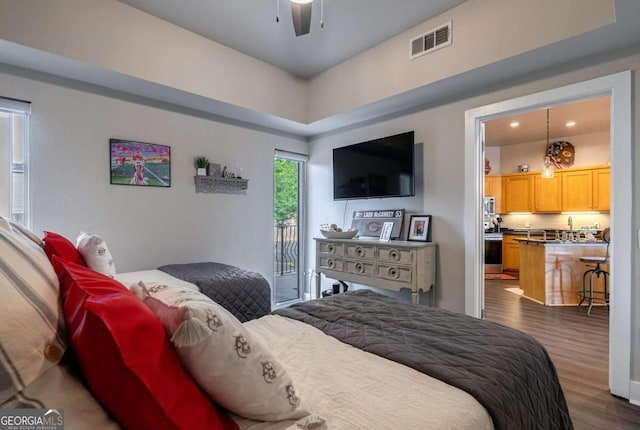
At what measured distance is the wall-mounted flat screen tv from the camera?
3324 mm

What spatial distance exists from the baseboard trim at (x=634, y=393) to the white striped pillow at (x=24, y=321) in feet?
10.5

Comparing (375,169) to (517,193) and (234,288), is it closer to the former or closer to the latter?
(234,288)

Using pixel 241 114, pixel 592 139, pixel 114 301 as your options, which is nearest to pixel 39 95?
pixel 241 114

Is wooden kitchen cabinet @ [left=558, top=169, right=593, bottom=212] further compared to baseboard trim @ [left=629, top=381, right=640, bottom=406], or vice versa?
wooden kitchen cabinet @ [left=558, top=169, right=593, bottom=212]

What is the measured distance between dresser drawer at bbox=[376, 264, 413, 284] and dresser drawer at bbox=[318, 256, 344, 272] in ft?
1.69

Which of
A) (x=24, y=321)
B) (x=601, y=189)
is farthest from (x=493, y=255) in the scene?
(x=24, y=321)

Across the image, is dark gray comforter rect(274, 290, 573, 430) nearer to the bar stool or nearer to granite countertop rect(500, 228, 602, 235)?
the bar stool

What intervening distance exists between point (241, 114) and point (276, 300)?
255 centimetres

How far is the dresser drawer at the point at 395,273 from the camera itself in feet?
9.85

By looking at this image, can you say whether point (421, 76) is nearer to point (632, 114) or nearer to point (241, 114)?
point (632, 114)

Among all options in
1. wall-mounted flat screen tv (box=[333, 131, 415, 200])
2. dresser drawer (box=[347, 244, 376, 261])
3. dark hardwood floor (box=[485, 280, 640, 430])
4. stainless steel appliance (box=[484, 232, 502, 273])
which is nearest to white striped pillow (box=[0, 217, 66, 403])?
dark hardwood floor (box=[485, 280, 640, 430])

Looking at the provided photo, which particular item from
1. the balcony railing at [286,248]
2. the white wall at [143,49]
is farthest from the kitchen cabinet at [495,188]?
the white wall at [143,49]

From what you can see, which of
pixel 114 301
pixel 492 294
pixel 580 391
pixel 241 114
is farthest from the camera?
pixel 492 294

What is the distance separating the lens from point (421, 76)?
2895mm
